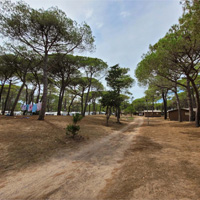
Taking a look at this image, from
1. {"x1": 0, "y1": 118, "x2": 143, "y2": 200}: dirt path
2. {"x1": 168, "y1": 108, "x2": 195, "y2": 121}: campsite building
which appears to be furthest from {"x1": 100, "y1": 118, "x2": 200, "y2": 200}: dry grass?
{"x1": 168, "y1": 108, "x2": 195, "y2": 121}: campsite building

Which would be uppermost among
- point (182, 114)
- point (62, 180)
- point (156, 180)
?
point (182, 114)

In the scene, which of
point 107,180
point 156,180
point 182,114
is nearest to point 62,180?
point 107,180

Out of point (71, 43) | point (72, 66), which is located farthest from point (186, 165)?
point (72, 66)

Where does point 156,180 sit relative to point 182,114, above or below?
below

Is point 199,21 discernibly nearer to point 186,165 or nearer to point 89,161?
point 186,165

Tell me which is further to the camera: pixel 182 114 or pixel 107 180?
pixel 182 114

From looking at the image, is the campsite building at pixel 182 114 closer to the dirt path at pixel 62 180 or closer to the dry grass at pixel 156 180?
the dry grass at pixel 156 180

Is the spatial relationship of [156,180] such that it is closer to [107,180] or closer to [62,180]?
[107,180]

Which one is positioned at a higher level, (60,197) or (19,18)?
(19,18)

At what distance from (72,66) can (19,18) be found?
11.0 m

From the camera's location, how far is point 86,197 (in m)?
2.53

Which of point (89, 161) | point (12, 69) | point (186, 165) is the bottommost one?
point (89, 161)

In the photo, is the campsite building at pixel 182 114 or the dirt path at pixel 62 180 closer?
the dirt path at pixel 62 180

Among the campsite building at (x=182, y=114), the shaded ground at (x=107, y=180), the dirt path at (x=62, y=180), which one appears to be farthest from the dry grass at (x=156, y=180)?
the campsite building at (x=182, y=114)
